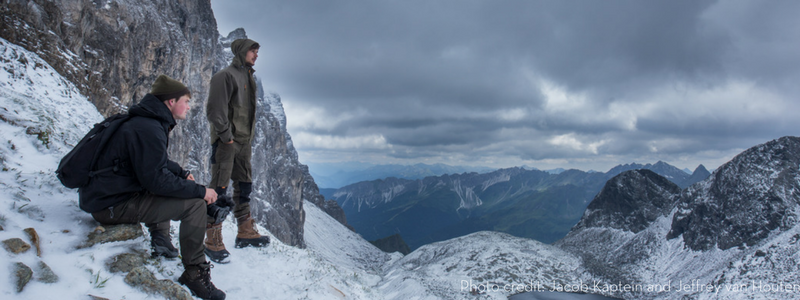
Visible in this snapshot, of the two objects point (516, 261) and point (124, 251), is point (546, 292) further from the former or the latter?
point (124, 251)

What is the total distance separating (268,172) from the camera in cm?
16125

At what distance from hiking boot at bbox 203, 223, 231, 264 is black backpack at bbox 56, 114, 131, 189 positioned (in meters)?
3.29

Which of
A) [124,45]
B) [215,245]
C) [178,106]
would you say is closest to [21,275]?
[178,106]

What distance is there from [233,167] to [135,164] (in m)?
4.32

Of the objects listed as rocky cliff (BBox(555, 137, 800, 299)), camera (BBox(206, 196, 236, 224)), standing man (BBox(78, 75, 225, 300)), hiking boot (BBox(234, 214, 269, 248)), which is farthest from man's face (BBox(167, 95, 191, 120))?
rocky cliff (BBox(555, 137, 800, 299))

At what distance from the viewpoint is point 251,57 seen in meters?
9.81

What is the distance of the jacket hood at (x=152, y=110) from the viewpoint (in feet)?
18.7

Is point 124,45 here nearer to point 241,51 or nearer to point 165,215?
point 241,51

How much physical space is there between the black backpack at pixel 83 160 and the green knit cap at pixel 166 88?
0.83m

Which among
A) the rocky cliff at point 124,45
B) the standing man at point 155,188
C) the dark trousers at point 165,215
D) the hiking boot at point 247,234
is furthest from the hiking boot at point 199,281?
the rocky cliff at point 124,45

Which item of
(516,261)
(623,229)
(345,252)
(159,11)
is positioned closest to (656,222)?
(623,229)

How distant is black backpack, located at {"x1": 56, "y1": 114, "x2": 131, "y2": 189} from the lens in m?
5.35

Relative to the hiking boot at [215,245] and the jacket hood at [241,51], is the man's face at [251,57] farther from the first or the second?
the hiking boot at [215,245]

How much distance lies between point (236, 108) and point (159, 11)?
5379cm
